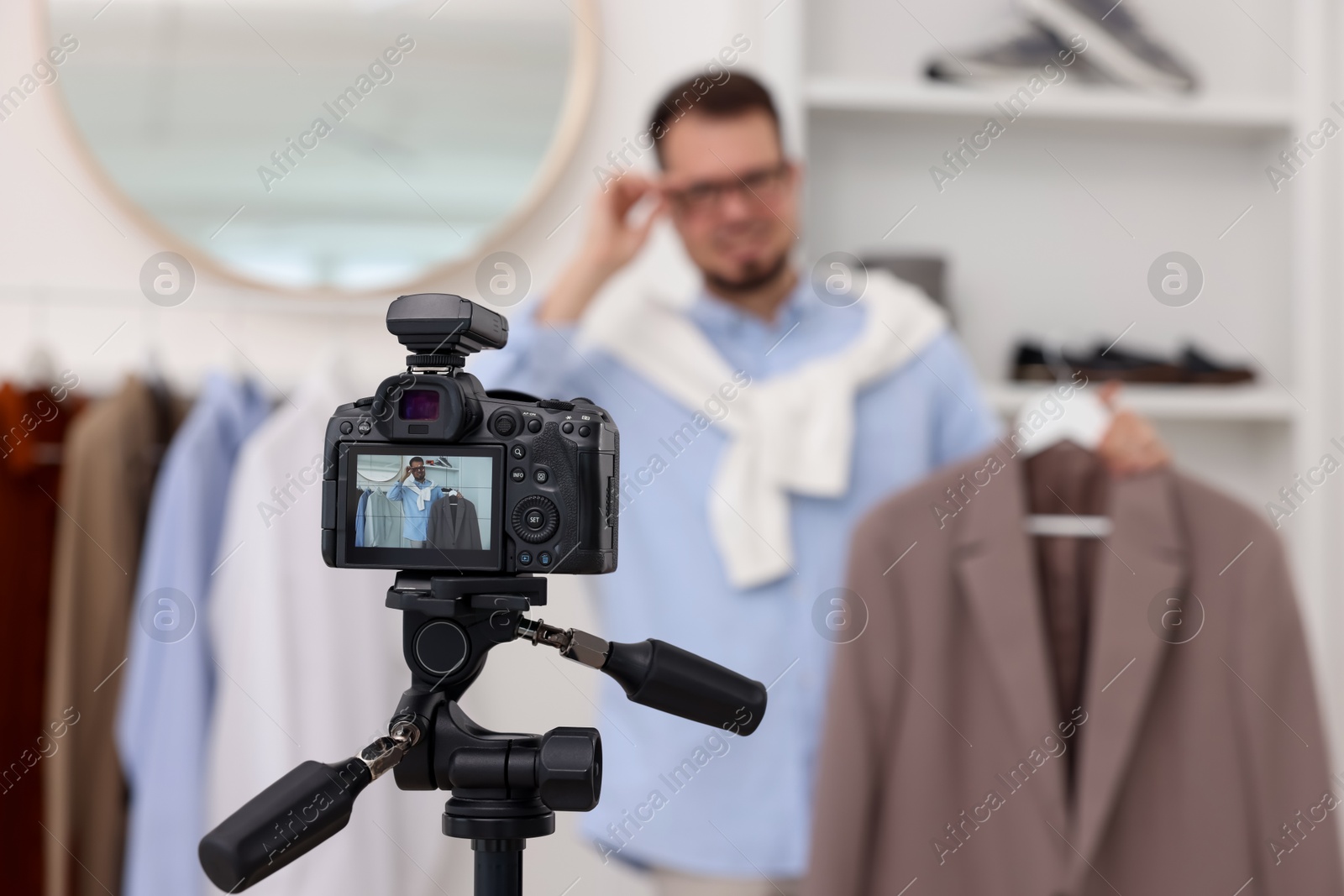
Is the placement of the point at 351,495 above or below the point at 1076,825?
above

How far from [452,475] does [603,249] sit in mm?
867

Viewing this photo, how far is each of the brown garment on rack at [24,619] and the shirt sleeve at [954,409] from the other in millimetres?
1109

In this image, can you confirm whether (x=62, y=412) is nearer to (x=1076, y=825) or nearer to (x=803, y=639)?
(x=803, y=639)

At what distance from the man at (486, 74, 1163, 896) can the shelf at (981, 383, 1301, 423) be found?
20 cm

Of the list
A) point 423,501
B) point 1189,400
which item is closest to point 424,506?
point 423,501

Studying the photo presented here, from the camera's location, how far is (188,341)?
1520 mm

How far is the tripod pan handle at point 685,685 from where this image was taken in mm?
449

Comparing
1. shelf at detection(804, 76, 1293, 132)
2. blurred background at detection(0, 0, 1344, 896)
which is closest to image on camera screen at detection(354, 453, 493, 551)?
blurred background at detection(0, 0, 1344, 896)

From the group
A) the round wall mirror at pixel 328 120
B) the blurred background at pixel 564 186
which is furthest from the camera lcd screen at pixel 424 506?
the round wall mirror at pixel 328 120

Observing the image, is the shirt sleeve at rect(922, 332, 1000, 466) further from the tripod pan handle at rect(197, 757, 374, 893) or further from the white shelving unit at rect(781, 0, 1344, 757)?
the tripod pan handle at rect(197, 757, 374, 893)

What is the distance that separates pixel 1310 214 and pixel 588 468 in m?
1.60

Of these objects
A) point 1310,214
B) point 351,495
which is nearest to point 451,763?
point 351,495

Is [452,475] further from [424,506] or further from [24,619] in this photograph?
[24,619]

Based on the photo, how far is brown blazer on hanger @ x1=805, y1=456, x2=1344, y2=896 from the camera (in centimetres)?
112
